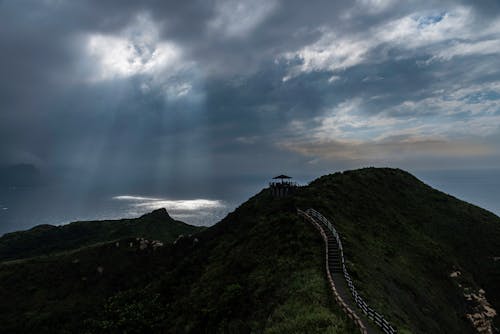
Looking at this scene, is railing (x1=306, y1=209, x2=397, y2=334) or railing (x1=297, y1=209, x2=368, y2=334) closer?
railing (x1=297, y1=209, x2=368, y2=334)

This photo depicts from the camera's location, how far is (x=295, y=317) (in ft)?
61.7

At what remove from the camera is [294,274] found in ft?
88.7

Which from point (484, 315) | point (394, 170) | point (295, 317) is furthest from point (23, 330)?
point (394, 170)

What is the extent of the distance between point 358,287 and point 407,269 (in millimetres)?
18787

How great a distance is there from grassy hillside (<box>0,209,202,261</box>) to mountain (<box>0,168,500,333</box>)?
122 feet

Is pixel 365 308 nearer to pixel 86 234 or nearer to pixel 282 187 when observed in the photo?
pixel 282 187

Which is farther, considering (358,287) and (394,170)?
(394,170)

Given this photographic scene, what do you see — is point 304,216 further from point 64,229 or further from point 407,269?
point 64,229

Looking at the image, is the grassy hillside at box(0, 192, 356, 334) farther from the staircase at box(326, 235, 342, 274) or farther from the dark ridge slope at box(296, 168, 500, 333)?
the dark ridge slope at box(296, 168, 500, 333)

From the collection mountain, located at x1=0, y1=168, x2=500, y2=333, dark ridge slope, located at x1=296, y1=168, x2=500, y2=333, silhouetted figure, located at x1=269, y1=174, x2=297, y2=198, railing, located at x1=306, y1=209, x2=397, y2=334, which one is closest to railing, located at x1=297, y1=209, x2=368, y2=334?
mountain, located at x1=0, y1=168, x2=500, y2=333

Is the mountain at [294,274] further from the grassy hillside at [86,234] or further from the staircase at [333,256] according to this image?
the grassy hillside at [86,234]

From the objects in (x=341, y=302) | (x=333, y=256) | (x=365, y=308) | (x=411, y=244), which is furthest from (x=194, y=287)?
(x=411, y=244)

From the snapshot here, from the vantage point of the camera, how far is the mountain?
82.2ft

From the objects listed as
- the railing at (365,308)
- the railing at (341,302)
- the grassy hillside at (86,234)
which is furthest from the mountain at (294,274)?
the grassy hillside at (86,234)
